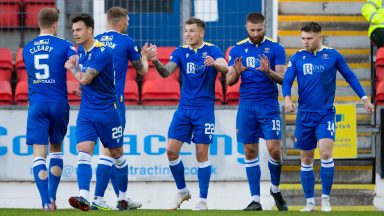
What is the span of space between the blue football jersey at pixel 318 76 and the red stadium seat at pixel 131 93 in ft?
10.6

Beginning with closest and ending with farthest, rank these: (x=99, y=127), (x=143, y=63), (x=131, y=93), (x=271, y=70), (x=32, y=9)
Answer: (x=99, y=127), (x=143, y=63), (x=271, y=70), (x=131, y=93), (x=32, y=9)

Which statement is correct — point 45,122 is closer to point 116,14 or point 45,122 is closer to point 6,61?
point 116,14

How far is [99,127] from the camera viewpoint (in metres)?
12.0

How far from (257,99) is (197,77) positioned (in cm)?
70

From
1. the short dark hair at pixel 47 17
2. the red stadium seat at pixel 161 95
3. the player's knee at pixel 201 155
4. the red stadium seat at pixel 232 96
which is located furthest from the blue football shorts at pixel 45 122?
the red stadium seat at pixel 232 96

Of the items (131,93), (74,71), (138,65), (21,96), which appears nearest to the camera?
(74,71)

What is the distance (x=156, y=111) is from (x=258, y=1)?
210cm

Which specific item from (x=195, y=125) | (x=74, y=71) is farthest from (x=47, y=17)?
(x=195, y=125)

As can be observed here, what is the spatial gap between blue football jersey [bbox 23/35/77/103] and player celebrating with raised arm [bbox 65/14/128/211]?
0.29 m

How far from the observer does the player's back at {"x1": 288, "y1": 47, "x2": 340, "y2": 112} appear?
1278 centimetres

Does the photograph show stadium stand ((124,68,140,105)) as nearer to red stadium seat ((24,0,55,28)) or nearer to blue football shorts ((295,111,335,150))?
red stadium seat ((24,0,55,28))

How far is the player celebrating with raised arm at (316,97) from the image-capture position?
1273cm

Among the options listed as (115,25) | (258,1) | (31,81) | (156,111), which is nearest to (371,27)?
(258,1)

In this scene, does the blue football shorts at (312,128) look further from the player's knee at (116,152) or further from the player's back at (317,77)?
the player's knee at (116,152)
